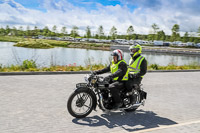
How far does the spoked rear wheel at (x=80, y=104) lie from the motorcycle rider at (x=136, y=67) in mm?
1207

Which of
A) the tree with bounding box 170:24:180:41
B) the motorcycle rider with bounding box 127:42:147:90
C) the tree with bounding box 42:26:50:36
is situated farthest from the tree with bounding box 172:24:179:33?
the motorcycle rider with bounding box 127:42:147:90

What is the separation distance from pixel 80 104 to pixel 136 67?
6.39 ft

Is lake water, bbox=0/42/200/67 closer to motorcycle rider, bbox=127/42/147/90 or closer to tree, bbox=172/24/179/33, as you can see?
motorcycle rider, bbox=127/42/147/90

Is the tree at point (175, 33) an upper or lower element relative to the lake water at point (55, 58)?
upper

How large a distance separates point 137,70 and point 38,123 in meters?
3.06

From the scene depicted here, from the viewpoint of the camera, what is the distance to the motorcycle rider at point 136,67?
573 centimetres

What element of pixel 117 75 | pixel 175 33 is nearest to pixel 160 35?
pixel 175 33

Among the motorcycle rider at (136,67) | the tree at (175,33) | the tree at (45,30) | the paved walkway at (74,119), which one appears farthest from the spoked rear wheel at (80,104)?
the tree at (45,30)

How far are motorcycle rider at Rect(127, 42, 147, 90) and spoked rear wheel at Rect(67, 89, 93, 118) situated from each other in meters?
1.21

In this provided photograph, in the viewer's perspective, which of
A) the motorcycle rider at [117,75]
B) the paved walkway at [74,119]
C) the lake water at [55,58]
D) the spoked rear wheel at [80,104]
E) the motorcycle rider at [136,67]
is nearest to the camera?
the paved walkway at [74,119]

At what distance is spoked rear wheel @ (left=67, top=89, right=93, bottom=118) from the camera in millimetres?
5113

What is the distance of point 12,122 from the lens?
475 cm

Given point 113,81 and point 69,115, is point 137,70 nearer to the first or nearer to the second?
point 113,81

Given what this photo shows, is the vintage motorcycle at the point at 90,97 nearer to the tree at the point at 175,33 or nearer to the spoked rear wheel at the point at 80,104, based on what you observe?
the spoked rear wheel at the point at 80,104
